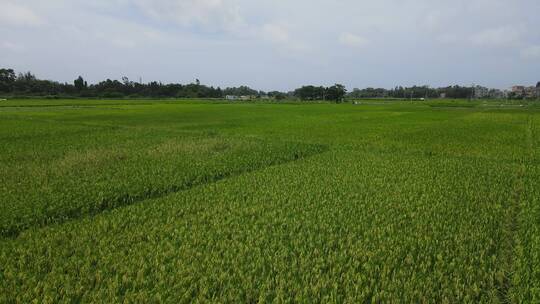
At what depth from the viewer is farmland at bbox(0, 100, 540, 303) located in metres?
4.07

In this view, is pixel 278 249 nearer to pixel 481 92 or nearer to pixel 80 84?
pixel 80 84

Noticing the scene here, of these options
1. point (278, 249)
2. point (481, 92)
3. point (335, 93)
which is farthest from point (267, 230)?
point (481, 92)

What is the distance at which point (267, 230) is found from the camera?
5.77m

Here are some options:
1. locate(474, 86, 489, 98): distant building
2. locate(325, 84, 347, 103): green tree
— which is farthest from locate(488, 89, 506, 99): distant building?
locate(325, 84, 347, 103): green tree

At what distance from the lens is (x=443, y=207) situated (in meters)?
6.86

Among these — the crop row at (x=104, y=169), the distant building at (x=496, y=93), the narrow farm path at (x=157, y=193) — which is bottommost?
the narrow farm path at (x=157, y=193)

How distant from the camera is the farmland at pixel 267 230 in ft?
13.4

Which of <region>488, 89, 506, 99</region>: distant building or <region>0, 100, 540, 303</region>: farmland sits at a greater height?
<region>488, 89, 506, 99</region>: distant building

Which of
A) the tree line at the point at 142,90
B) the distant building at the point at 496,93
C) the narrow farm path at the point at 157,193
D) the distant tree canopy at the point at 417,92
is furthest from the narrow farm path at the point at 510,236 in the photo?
the distant building at the point at 496,93

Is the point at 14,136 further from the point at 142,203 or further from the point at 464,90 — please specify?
the point at 464,90

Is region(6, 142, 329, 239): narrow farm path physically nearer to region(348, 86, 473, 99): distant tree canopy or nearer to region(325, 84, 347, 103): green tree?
region(325, 84, 347, 103): green tree

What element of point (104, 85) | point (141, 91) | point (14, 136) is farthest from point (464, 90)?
point (14, 136)

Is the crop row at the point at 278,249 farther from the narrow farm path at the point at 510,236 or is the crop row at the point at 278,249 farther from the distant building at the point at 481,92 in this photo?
the distant building at the point at 481,92

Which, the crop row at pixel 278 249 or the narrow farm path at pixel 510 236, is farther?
the narrow farm path at pixel 510 236
